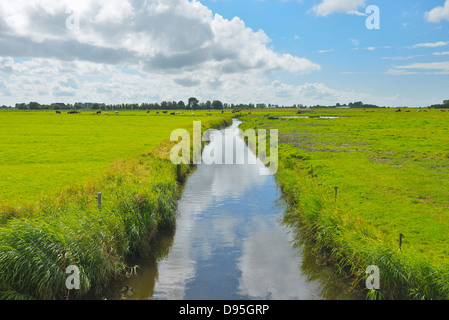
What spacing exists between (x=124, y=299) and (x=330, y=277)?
8009mm

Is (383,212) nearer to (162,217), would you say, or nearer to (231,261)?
(231,261)

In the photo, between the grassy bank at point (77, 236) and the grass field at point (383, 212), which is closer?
the grassy bank at point (77, 236)

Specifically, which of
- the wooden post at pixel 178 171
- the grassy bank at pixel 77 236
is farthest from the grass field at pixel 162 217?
the wooden post at pixel 178 171

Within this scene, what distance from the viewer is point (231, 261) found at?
13.8 meters

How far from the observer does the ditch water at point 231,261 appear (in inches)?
448

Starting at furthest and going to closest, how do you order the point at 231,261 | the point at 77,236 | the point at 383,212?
1. the point at 383,212
2. the point at 231,261
3. the point at 77,236

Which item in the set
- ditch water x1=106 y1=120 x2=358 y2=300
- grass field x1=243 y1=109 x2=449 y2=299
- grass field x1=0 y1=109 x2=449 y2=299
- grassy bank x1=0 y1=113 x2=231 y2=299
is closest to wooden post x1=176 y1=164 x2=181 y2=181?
grass field x1=0 y1=109 x2=449 y2=299

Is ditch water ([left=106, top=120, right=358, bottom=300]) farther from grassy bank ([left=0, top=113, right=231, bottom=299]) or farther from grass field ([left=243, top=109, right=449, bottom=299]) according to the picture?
grass field ([left=243, top=109, right=449, bottom=299])

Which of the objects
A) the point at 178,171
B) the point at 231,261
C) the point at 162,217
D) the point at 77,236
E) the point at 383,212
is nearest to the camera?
the point at 77,236

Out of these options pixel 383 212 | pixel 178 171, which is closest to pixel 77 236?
pixel 383 212

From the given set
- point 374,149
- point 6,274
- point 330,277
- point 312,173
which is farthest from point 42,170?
point 374,149

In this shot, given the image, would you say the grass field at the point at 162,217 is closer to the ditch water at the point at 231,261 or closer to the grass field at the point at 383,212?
the grass field at the point at 383,212
